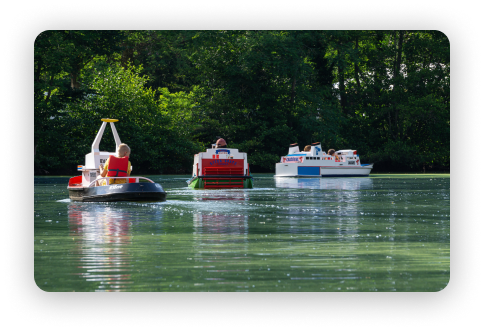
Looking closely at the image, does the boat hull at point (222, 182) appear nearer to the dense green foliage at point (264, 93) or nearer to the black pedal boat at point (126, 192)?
the black pedal boat at point (126, 192)

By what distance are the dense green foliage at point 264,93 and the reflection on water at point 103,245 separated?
39329 mm

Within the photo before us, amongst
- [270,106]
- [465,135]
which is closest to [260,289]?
[465,135]

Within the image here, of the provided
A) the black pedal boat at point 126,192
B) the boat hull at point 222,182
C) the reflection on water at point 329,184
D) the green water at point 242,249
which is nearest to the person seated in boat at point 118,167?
the black pedal boat at point 126,192

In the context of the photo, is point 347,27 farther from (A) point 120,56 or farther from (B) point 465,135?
(A) point 120,56

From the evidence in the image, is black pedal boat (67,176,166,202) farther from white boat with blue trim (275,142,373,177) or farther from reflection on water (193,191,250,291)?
white boat with blue trim (275,142,373,177)

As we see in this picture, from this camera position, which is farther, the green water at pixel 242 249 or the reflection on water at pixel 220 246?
the reflection on water at pixel 220 246

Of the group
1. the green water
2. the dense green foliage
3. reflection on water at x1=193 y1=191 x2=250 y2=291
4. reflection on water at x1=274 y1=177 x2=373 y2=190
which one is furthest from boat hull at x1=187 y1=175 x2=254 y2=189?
the dense green foliage

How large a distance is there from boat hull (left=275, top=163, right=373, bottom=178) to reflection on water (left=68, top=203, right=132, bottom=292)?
35.9 meters

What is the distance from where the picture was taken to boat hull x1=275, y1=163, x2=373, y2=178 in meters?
53.7

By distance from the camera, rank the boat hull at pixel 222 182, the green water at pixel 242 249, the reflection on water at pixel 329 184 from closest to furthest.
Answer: the green water at pixel 242 249 → the boat hull at pixel 222 182 → the reflection on water at pixel 329 184

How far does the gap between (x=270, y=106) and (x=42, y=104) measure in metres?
24.1

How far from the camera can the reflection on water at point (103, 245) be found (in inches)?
284

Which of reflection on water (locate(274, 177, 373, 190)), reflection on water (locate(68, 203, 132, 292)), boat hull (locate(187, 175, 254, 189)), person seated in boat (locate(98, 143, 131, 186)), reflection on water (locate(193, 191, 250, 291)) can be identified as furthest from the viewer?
reflection on water (locate(274, 177, 373, 190))

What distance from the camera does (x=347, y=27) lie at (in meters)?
5.83
